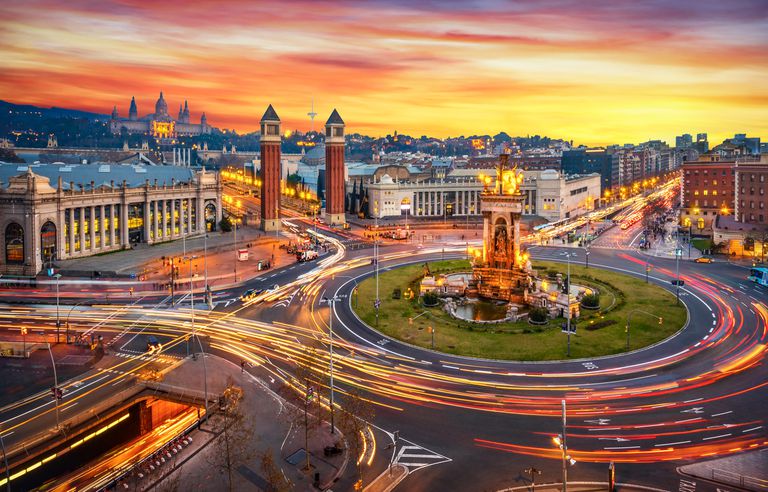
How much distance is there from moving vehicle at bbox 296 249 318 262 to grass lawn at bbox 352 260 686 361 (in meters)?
26.8

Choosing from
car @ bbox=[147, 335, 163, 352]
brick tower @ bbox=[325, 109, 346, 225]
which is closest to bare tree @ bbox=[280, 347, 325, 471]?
car @ bbox=[147, 335, 163, 352]

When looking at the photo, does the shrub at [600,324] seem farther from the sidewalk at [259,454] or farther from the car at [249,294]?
the car at [249,294]

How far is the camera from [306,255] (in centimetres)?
11619

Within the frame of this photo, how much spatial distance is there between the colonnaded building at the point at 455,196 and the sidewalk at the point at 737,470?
14234 cm

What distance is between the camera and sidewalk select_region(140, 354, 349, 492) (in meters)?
36.7

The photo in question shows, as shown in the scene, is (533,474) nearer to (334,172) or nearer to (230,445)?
(230,445)

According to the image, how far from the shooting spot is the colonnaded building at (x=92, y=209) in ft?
329

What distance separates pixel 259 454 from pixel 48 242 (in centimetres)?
8457

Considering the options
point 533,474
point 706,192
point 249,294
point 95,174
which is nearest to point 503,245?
point 249,294

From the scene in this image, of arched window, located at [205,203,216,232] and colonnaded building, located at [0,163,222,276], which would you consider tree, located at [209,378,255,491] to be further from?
arched window, located at [205,203,216,232]

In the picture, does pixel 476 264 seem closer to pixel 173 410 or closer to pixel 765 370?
pixel 765 370

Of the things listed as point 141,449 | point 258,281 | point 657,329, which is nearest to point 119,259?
point 258,281

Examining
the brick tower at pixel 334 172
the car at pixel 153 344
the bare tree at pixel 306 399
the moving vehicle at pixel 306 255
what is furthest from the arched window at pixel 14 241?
the brick tower at pixel 334 172

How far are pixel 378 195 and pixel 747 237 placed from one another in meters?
102
